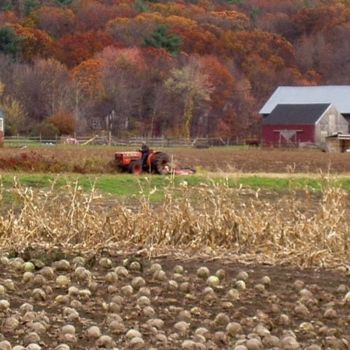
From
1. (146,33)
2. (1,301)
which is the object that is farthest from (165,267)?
(146,33)

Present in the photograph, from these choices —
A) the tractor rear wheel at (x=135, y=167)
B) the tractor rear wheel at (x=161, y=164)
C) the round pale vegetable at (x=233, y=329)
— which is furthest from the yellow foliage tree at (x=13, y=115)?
the round pale vegetable at (x=233, y=329)

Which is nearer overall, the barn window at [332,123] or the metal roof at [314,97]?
the barn window at [332,123]

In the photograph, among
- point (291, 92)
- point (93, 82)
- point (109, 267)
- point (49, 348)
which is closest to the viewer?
point (49, 348)

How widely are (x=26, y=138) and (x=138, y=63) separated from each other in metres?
25.2

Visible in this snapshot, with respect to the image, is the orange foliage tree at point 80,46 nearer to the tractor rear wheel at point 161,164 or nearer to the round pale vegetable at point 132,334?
the tractor rear wheel at point 161,164

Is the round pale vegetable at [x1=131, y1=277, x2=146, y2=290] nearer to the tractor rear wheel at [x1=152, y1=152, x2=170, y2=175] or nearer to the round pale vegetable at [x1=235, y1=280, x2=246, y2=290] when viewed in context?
the round pale vegetable at [x1=235, y1=280, x2=246, y2=290]

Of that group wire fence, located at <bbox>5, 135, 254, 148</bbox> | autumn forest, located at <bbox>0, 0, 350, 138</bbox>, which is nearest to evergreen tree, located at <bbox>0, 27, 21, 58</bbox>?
autumn forest, located at <bbox>0, 0, 350, 138</bbox>

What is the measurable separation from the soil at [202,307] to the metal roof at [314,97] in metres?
69.3

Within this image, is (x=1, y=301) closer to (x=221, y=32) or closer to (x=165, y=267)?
(x=165, y=267)

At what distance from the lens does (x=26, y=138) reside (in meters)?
67.8

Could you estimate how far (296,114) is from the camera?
76.3 meters

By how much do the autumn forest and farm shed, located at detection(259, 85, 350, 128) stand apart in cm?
640

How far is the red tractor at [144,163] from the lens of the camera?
3316cm

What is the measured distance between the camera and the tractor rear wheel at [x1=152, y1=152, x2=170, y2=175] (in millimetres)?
33094
